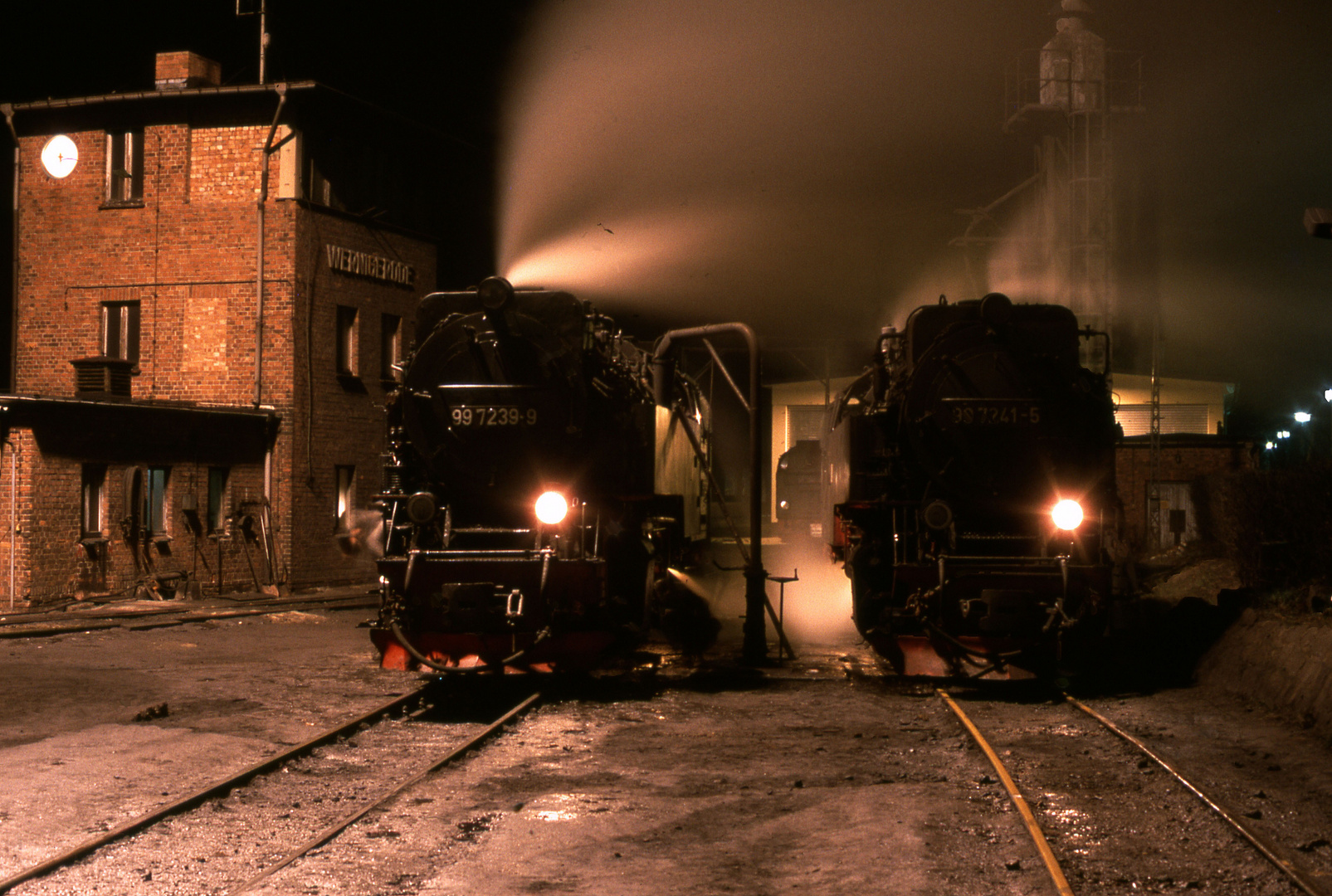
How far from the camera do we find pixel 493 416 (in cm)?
1045

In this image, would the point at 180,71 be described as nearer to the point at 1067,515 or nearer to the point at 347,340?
the point at 347,340

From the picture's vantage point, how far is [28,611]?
17859 mm

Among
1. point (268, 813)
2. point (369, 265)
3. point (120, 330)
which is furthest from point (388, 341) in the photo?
point (268, 813)

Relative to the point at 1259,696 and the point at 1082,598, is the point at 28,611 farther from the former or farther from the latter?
the point at 1259,696

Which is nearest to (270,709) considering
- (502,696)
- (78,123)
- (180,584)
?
(502,696)

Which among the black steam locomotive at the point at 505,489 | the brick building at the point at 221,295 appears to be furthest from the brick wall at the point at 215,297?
the black steam locomotive at the point at 505,489

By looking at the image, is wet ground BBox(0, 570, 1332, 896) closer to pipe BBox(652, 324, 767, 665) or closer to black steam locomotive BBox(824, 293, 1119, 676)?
black steam locomotive BBox(824, 293, 1119, 676)

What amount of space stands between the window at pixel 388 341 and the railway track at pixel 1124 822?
1849 centimetres

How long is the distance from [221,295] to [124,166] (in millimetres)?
3241

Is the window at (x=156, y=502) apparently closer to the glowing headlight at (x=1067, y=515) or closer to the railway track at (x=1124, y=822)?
the glowing headlight at (x=1067, y=515)

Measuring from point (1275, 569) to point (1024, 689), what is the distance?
10.9 feet

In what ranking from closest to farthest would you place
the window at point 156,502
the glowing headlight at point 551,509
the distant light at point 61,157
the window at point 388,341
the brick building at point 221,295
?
the glowing headlight at point 551,509 < the window at point 156,502 < the brick building at point 221,295 < the distant light at point 61,157 < the window at point 388,341

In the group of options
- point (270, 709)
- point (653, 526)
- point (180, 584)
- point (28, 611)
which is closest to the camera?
point (270, 709)

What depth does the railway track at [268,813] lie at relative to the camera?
545 cm
